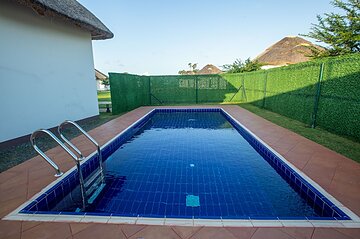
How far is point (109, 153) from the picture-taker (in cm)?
530

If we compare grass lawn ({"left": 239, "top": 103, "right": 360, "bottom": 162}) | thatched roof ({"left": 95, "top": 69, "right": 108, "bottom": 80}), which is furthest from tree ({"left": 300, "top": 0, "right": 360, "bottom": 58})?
thatched roof ({"left": 95, "top": 69, "right": 108, "bottom": 80})

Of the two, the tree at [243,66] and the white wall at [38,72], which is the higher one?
the tree at [243,66]

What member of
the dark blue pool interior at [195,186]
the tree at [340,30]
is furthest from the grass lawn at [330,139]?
the tree at [340,30]

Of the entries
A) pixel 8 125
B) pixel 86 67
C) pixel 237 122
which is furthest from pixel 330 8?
pixel 8 125

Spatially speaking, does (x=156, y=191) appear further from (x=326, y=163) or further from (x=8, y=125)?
(x=8, y=125)

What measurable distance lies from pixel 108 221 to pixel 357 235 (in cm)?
288

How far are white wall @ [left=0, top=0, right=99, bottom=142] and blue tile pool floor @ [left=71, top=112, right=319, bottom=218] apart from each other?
129 inches

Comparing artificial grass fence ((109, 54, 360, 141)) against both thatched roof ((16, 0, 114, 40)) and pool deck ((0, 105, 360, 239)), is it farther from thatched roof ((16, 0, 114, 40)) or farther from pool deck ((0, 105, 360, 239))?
thatched roof ((16, 0, 114, 40))

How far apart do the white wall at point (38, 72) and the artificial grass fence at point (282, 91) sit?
201cm

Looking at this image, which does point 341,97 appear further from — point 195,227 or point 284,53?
point 284,53

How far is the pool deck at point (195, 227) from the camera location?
2133 millimetres

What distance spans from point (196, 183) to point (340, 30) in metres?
16.8

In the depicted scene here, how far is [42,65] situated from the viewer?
21.6ft

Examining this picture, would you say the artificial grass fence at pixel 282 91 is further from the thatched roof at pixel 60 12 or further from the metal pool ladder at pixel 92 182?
the metal pool ladder at pixel 92 182
